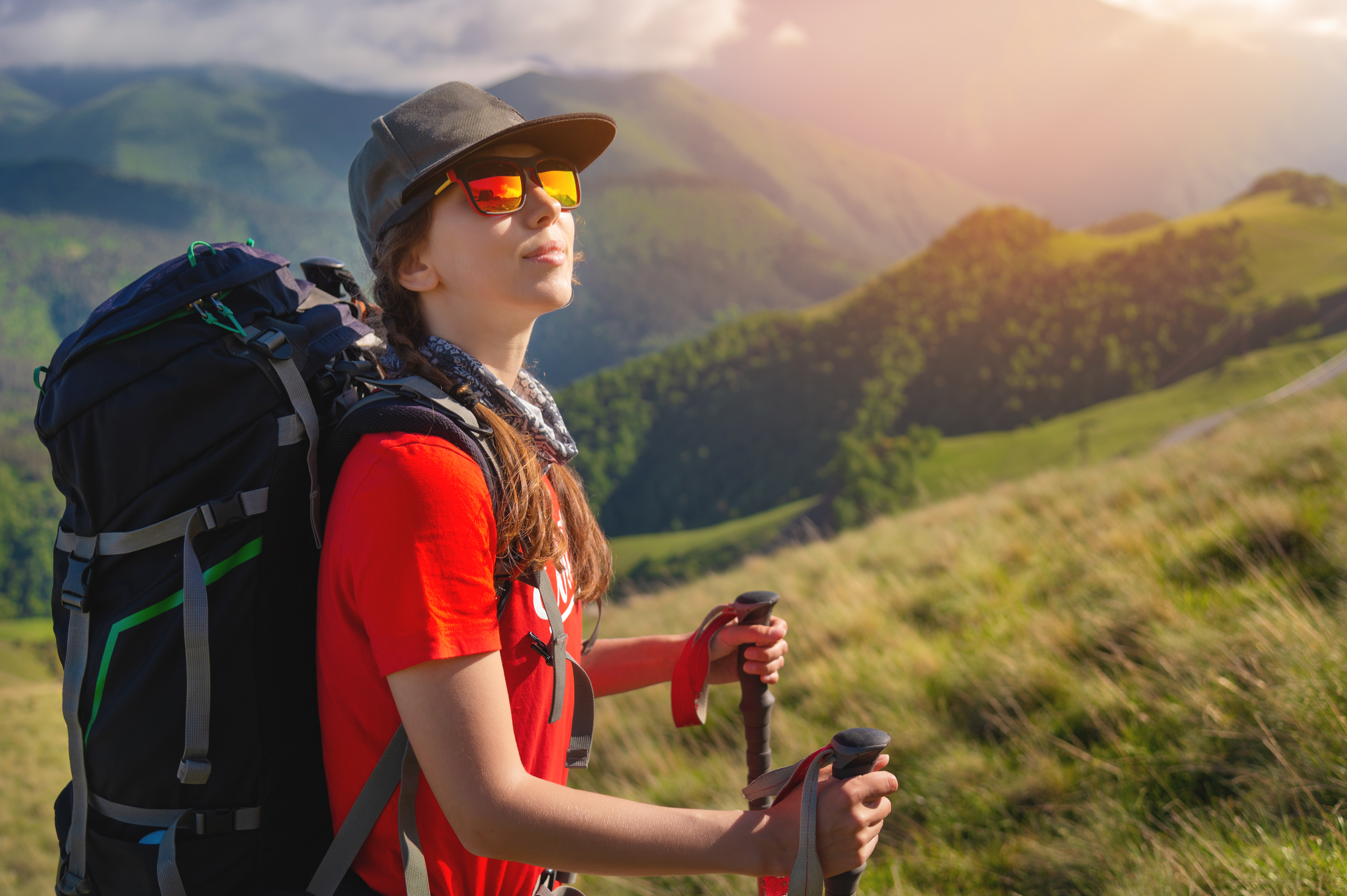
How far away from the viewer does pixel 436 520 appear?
1196 mm

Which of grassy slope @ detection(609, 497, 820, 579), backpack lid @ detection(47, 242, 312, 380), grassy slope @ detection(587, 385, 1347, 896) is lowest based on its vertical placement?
grassy slope @ detection(609, 497, 820, 579)

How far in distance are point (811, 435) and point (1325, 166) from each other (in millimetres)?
160521

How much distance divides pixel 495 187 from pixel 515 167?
0.20 ft

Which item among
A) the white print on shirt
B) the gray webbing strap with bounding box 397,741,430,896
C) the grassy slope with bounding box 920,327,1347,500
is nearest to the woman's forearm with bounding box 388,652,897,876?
the gray webbing strap with bounding box 397,741,430,896

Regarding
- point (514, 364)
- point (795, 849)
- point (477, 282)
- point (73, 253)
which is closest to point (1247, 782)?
point (795, 849)

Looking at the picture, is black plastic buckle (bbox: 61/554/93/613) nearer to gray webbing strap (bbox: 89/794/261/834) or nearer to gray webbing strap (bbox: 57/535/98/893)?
gray webbing strap (bbox: 57/535/98/893)

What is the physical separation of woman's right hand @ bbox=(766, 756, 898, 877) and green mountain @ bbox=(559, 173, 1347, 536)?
67.2 meters

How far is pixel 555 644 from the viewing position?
4.80ft

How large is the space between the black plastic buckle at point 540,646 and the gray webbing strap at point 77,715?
0.75 meters

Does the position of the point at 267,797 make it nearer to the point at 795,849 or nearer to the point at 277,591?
the point at 277,591

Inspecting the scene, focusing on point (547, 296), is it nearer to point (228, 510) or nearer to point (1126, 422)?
point (228, 510)

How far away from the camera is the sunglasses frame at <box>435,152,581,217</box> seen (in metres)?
1.58

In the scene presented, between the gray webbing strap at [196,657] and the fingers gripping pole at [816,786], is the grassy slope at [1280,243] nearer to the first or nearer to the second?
the fingers gripping pole at [816,786]

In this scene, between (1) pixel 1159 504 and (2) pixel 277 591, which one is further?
(1) pixel 1159 504
